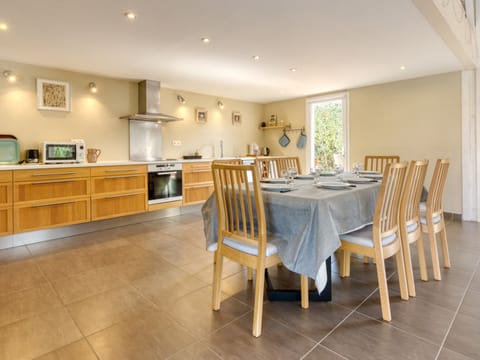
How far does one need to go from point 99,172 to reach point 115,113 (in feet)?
3.99

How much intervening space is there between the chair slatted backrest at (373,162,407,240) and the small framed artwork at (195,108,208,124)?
434cm

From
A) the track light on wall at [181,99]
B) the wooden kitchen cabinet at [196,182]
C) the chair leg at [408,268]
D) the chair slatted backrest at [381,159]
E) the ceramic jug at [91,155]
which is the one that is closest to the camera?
the chair leg at [408,268]

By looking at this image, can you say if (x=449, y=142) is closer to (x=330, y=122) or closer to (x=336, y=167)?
(x=330, y=122)

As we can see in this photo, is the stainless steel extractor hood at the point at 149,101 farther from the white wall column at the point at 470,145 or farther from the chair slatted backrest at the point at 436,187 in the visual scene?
the white wall column at the point at 470,145

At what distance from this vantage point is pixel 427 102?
448cm

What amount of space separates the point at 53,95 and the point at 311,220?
13.2ft

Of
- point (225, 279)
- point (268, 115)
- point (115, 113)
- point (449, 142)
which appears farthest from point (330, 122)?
point (225, 279)

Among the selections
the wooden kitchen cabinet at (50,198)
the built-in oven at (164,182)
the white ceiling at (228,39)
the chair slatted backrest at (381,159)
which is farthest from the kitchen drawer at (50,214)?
the chair slatted backrest at (381,159)

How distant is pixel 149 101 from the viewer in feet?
15.1

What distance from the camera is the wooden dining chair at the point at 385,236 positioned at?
1.73 metres

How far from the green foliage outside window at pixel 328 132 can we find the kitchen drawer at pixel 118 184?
3322mm

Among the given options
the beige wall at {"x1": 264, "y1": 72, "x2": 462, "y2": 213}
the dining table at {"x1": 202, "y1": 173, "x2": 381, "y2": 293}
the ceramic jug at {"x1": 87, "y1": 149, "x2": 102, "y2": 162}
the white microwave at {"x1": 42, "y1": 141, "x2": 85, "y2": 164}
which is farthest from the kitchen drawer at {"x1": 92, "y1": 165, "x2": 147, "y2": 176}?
the beige wall at {"x1": 264, "y1": 72, "x2": 462, "y2": 213}

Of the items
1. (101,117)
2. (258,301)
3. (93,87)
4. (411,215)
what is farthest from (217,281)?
(93,87)

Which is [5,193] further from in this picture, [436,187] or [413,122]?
[413,122]
